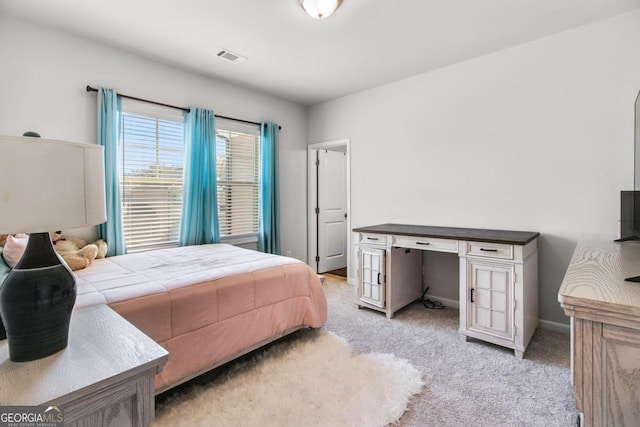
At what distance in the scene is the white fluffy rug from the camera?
5.24 feet

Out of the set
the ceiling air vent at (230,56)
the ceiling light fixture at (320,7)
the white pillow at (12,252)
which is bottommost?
the white pillow at (12,252)

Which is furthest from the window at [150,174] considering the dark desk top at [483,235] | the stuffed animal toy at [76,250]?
the dark desk top at [483,235]

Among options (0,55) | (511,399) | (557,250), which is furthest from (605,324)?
(0,55)

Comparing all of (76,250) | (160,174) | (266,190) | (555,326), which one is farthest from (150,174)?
(555,326)

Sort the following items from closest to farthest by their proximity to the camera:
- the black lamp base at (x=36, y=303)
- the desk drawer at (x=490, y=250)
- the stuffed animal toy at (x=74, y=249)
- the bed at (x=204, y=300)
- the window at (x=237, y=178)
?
the black lamp base at (x=36, y=303)
the bed at (x=204, y=300)
the stuffed animal toy at (x=74, y=249)
the desk drawer at (x=490, y=250)
the window at (x=237, y=178)

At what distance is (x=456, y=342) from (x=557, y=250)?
47.2 inches

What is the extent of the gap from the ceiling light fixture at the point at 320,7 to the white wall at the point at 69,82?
1826 mm

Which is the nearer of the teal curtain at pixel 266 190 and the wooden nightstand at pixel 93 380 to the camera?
the wooden nightstand at pixel 93 380

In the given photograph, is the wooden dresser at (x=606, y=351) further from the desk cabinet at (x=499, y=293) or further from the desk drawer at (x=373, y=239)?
the desk drawer at (x=373, y=239)

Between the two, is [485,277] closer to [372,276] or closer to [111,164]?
[372,276]

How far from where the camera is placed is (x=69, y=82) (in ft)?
8.57

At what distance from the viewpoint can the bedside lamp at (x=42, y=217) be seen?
746 mm

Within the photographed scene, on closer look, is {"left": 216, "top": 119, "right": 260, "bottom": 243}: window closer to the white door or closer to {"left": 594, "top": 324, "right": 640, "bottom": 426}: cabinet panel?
the white door

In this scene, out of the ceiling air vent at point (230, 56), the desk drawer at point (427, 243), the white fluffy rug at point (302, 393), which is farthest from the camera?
the ceiling air vent at point (230, 56)
